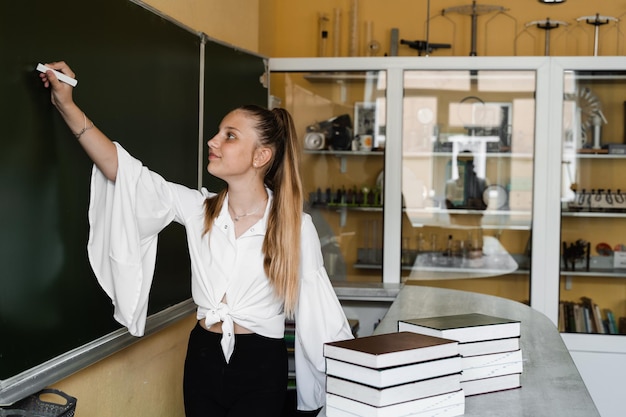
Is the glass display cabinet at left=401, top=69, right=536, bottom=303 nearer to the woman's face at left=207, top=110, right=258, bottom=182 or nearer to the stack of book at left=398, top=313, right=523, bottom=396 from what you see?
the woman's face at left=207, top=110, right=258, bottom=182

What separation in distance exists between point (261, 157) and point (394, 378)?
0.99 metres

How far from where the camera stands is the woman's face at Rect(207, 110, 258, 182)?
2.23 meters

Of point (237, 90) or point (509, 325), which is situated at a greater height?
point (237, 90)

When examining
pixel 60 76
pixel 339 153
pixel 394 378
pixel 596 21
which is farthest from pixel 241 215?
pixel 596 21

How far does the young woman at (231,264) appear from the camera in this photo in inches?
84.7

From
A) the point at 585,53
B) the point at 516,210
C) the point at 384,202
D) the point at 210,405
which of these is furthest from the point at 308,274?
the point at 585,53

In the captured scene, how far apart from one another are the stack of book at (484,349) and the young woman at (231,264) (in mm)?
463

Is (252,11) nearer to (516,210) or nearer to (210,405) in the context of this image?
(516,210)

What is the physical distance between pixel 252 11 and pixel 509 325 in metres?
3.05

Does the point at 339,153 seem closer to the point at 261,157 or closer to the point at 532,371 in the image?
the point at 261,157

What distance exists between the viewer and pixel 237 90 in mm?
3867

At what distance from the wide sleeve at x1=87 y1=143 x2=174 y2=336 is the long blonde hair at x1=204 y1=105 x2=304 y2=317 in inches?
6.4

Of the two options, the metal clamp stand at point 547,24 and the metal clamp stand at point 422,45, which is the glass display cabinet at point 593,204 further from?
the metal clamp stand at point 422,45

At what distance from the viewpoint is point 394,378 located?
4.97 feet
